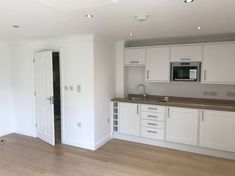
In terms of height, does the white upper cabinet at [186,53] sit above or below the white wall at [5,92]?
above

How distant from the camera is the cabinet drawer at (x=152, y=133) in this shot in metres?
4.06

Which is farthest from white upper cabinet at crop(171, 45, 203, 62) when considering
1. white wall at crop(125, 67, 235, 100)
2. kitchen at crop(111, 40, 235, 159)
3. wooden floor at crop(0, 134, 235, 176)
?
wooden floor at crop(0, 134, 235, 176)

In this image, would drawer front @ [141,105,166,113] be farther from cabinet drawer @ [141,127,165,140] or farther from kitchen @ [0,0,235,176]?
A: cabinet drawer @ [141,127,165,140]

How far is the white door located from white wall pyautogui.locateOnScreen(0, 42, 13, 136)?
37.5 inches

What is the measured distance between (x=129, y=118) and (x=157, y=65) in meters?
1.35

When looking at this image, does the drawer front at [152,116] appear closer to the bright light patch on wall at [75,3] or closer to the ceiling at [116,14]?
the ceiling at [116,14]

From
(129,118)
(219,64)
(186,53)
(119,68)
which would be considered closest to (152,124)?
(129,118)

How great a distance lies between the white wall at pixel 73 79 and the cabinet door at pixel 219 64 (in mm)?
2292

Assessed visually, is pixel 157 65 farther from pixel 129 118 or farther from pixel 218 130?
pixel 218 130

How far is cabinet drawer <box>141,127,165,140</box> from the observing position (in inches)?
160

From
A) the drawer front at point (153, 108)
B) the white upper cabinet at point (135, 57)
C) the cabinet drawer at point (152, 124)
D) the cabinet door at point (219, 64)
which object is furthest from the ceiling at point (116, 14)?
the cabinet drawer at point (152, 124)

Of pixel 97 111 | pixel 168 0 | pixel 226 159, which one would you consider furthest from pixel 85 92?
pixel 226 159

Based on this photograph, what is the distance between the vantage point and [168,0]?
6.15 feet

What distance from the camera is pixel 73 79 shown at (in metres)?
3.94
